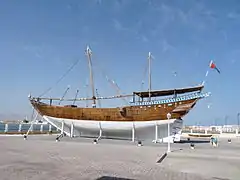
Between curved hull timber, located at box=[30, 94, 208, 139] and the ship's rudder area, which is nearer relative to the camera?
the ship's rudder area

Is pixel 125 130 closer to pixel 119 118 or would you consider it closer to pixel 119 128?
pixel 119 128

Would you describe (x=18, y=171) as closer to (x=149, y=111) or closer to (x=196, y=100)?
(x=149, y=111)

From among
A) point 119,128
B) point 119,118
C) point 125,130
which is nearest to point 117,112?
point 119,118

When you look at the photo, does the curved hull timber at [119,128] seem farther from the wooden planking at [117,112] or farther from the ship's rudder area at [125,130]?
the wooden planking at [117,112]

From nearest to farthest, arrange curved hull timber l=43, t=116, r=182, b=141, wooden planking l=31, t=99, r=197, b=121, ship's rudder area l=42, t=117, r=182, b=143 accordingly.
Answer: ship's rudder area l=42, t=117, r=182, b=143
curved hull timber l=43, t=116, r=182, b=141
wooden planking l=31, t=99, r=197, b=121

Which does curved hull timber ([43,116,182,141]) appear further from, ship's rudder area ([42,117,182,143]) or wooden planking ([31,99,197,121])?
wooden planking ([31,99,197,121])

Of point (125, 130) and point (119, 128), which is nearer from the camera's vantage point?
point (125, 130)

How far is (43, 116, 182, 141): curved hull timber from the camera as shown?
34.2m

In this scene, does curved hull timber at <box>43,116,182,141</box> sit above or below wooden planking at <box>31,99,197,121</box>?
below

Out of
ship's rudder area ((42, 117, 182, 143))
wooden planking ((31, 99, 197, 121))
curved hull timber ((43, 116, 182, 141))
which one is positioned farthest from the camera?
wooden planking ((31, 99, 197, 121))

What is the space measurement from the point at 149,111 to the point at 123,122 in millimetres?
4204

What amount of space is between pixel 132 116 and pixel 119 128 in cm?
280

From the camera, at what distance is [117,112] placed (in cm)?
3697

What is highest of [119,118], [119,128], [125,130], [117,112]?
[117,112]
